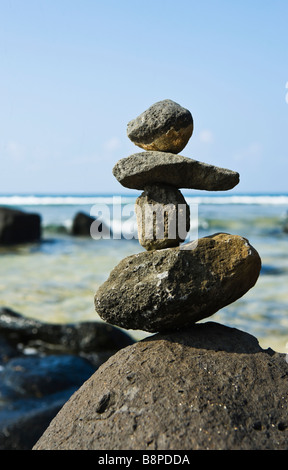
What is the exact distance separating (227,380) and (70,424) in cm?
101

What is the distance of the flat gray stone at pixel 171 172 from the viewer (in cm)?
318

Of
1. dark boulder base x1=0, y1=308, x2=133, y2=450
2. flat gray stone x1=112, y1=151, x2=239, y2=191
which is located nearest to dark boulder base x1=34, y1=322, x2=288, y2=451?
flat gray stone x1=112, y1=151, x2=239, y2=191

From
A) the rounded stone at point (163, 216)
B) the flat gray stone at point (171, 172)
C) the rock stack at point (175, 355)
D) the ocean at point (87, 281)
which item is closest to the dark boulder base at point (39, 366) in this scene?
the ocean at point (87, 281)

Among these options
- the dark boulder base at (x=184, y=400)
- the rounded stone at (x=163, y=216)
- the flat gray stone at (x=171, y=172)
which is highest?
the flat gray stone at (x=171, y=172)

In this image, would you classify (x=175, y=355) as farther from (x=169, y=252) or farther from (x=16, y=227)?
(x=16, y=227)

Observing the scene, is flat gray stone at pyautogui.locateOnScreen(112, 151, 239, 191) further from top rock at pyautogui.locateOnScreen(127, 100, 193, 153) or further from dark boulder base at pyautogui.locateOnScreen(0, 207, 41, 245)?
dark boulder base at pyautogui.locateOnScreen(0, 207, 41, 245)

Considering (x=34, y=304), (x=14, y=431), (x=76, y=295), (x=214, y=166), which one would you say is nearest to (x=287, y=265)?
(x=76, y=295)

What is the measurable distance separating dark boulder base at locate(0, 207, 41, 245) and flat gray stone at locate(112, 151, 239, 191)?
19.0 m

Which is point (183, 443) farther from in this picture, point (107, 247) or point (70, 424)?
point (107, 247)

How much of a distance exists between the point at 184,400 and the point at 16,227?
Answer: 20.1 meters

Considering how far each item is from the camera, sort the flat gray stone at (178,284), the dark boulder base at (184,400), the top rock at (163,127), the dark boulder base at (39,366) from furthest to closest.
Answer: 1. the dark boulder base at (39,366)
2. the top rock at (163,127)
3. the flat gray stone at (178,284)
4. the dark boulder base at (184,400)

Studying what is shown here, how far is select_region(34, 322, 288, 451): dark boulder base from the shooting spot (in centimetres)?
262

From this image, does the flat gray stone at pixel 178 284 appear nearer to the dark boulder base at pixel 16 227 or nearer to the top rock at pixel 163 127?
the top rock at pixel 163 127

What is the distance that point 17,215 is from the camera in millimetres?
21844
